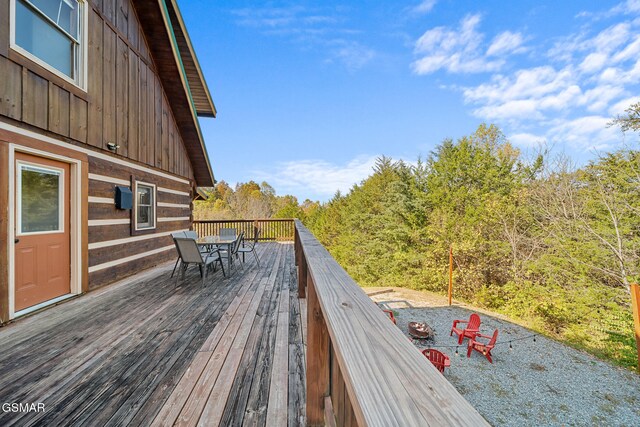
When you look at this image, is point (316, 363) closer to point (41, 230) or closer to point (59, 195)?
point (41, 230)

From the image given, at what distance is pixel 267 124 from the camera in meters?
18.9

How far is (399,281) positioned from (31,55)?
16.2 m

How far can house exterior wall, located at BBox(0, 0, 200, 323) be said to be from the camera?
9.36 feet

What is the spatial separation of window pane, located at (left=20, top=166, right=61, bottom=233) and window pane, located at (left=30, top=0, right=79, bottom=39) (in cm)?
199

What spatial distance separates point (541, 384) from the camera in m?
6.02

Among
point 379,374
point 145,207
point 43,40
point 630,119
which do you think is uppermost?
point 630,119

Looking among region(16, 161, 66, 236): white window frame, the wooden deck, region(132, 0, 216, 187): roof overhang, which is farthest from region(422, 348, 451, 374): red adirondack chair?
region(132, 0, 216, 187): roof overhang

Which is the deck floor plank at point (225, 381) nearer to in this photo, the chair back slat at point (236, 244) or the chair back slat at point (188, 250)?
the chair back slat at point (188, 250)

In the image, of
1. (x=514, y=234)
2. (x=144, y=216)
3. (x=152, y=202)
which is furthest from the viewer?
(x=514, y=234)

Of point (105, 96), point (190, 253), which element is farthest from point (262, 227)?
point (105, 96)

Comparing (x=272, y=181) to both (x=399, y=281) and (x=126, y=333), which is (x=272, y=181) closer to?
(x=399, y=281)

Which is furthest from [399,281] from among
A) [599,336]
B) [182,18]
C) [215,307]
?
[182,18]

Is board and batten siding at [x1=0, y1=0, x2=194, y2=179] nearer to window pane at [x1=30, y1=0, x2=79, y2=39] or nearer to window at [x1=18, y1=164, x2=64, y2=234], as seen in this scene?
window pane at [x1=30, y1=0, x2=79, y2=39]

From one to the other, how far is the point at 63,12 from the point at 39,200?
255cm
